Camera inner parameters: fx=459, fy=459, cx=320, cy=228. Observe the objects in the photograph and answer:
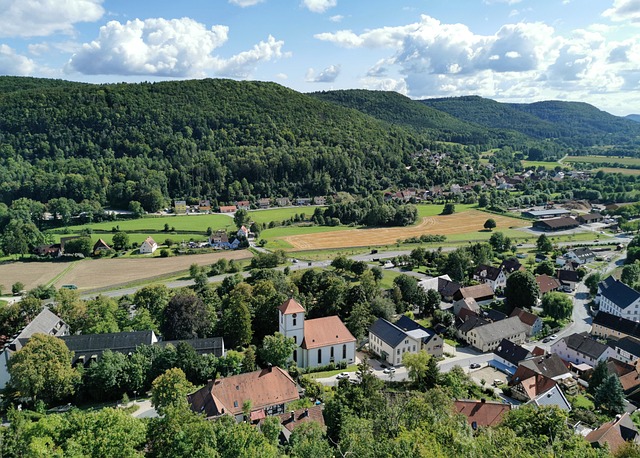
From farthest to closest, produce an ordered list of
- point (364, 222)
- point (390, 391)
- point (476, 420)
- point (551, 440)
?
1. point (364, 222)
2. point (390, 391)
3. point (476, 420)
4. point (551, 440)

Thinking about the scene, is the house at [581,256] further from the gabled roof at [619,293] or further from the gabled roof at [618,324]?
the gabled roof at [618,324]

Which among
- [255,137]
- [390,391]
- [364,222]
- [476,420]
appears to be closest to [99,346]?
[390,391]

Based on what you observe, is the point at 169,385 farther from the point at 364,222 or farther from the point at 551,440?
the point at 364,222

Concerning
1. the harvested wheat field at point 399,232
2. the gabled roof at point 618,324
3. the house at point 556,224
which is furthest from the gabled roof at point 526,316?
the house at point 556,224

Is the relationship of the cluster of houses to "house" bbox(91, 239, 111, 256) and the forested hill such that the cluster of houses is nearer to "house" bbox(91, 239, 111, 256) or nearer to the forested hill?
the forested hill

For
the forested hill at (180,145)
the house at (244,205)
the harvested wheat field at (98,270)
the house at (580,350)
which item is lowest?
the house at (580,350)

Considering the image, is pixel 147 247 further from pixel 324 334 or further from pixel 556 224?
pixel 556 224

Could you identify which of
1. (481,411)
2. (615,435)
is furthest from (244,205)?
(615,435)
